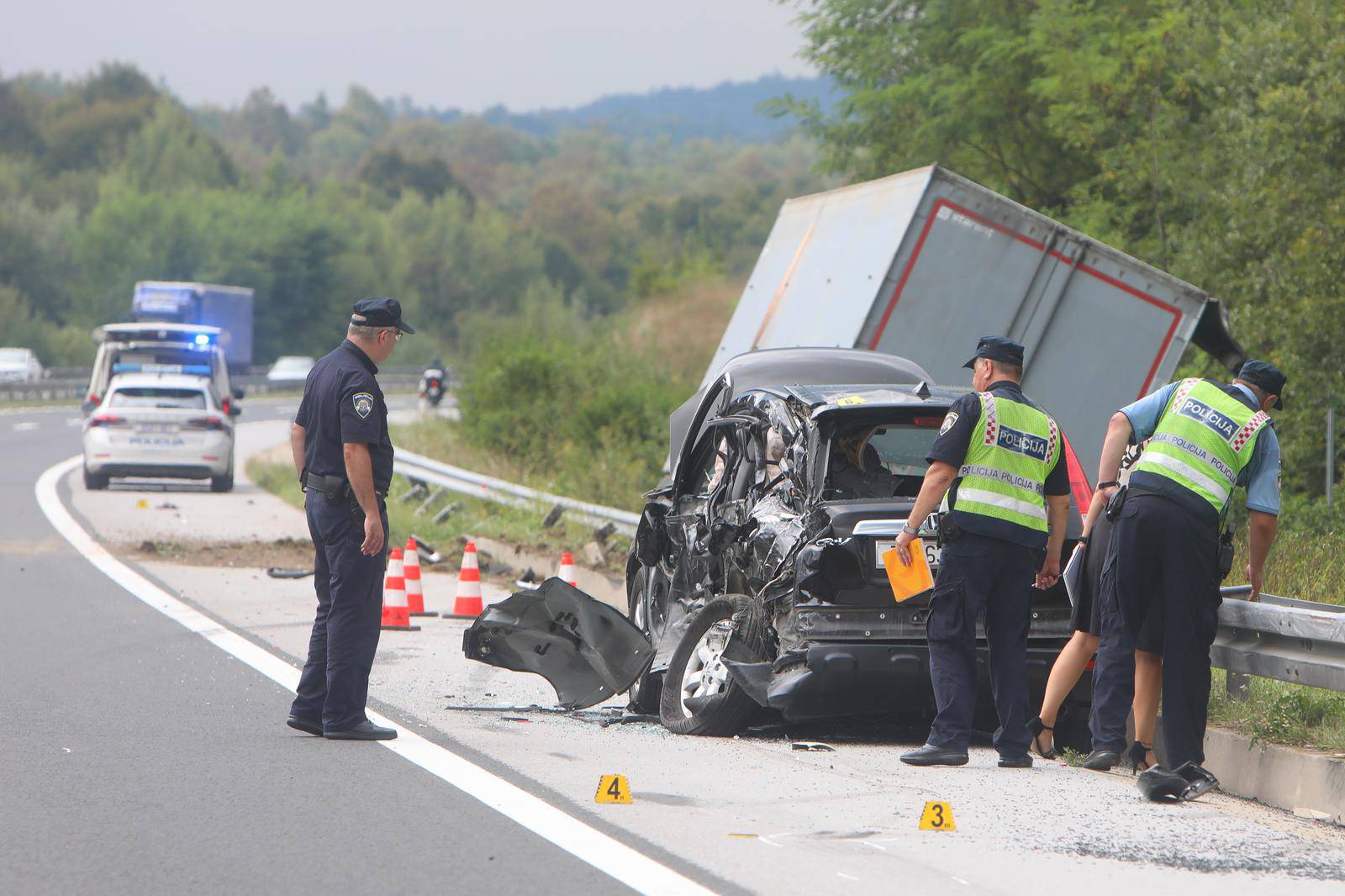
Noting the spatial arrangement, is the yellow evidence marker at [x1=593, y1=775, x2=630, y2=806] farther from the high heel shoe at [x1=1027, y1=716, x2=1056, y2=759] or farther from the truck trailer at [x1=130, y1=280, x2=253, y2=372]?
the truck trailer at [x1=130, y1=280, x2=253, y2=372]

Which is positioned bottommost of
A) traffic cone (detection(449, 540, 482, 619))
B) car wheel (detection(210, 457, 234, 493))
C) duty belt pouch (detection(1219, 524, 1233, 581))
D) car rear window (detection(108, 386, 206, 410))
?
car wheel (detection(210, 457, 234, 493))

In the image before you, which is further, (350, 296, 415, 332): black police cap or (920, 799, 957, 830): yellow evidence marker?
(350, 296, 415, 332): black police cap

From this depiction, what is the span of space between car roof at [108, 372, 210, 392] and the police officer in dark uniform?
16630 mm

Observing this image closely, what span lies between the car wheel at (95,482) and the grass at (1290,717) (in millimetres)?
18241

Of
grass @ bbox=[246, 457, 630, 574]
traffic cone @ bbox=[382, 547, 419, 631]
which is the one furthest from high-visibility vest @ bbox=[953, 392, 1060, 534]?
grass @ bbox=[246, 457, 630, 574]

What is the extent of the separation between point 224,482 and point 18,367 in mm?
42334

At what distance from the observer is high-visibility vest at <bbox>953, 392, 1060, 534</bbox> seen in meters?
7.31

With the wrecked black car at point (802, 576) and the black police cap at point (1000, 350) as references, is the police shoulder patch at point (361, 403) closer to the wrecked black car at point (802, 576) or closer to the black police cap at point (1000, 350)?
the wrecked black car at point (802, 576)

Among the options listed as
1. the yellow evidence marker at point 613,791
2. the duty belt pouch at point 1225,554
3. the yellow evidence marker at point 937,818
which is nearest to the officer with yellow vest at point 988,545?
the duty belt pouch at point 1225,554

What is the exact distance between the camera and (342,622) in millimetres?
7582

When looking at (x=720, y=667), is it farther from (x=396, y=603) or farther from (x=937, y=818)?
(x=396, y=603)

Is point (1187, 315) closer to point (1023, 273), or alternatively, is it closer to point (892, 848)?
point (1023, 273)

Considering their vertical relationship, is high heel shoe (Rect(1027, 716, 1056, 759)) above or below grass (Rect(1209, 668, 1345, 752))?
below

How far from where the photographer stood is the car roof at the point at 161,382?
2344 centimetres
